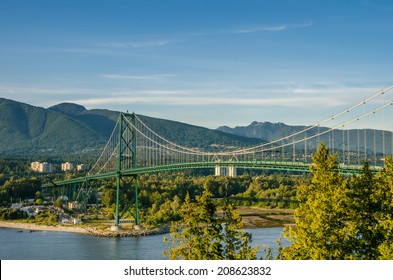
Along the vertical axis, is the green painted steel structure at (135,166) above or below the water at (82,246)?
above

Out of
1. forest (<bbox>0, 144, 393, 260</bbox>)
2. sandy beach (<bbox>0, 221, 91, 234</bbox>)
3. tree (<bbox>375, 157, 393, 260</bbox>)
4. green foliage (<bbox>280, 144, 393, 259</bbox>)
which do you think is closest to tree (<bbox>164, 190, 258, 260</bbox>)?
forest (<bbox>0, 144, 393, 260</bbox>)

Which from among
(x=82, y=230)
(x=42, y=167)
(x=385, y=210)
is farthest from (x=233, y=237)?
(x=42, y=167)

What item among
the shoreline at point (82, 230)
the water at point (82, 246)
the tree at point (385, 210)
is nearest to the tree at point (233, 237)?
the tree at point (385, 210)

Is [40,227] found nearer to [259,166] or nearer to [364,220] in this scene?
[259,166]

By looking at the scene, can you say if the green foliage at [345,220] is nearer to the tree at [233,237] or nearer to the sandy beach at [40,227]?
the tree at [233,237]

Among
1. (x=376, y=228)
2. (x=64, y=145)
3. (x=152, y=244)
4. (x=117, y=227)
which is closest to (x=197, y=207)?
(x=376, y=228)

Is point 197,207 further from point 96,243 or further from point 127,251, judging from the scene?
point 96,243

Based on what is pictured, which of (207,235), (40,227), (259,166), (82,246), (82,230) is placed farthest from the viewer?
(40,227)

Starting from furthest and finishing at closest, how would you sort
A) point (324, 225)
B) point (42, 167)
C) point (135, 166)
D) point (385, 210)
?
1. point (42, 167)
2. point (135, 166)
3. point (385, 210)
4. point (324, 225)
